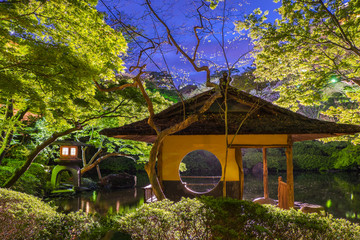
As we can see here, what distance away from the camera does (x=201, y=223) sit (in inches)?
138

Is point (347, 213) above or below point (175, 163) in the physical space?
below

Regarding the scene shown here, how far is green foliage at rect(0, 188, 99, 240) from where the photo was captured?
3961 mm

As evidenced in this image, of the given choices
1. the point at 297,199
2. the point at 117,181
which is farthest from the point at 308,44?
the point at 117,181

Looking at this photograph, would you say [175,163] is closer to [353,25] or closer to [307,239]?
[307,239]

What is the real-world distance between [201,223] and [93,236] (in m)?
1.45

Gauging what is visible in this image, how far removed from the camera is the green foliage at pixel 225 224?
3.40 metres

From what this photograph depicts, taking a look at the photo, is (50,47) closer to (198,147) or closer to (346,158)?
(198,147)

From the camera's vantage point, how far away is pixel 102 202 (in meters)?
12.7

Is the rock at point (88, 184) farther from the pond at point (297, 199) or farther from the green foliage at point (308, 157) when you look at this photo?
the green foliage at point (308, 157)

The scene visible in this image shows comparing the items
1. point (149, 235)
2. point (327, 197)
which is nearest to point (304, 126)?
point (149, 235)

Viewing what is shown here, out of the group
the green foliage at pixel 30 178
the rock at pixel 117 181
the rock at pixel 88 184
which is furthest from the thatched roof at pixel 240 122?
the rock at pixel 117 181

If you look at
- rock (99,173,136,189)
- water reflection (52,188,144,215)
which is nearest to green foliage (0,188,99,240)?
water reflection (52,188,144,215)

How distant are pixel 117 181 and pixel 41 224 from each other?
563 inches

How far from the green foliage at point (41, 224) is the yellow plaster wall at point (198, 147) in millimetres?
3363
